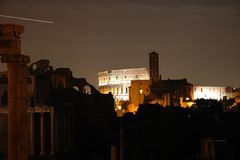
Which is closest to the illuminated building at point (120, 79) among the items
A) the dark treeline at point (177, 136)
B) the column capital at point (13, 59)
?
the dark treeline at point (177, 136)

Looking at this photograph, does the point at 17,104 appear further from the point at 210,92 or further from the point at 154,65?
the point at 210,92

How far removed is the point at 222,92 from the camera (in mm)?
90500

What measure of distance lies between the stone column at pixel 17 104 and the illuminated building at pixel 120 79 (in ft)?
268

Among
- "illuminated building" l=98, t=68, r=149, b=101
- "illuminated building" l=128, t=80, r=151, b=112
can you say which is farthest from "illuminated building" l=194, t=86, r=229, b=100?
"illuminated building" l=128, t=80, r=151, b=112

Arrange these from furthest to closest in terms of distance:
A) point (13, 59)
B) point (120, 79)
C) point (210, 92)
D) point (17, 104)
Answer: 1. point (120, 79)
2. point (210, 92)
3. point (17, 104)
4. point (13, 59)

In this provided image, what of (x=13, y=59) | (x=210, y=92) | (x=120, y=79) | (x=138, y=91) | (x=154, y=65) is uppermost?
(x=154, y=65)

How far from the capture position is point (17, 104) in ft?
23.8

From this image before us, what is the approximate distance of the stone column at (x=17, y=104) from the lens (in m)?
7.21

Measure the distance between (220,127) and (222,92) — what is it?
184 feet

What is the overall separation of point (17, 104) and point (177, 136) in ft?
82.6

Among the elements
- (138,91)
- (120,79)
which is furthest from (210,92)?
(138,91)

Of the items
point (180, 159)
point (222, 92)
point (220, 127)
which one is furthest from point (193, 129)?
point (222, 92)

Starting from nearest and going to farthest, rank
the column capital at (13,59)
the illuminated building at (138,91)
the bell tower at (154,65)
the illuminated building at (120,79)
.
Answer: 1. the column capital at (13,59)
2. the illuminated building at (138,91)
3. the bell tower at (154,65)
4. the illuminated building at (120,79)

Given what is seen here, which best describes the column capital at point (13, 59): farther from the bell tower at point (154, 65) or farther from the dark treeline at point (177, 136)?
the bell tower at point (154, 65)
